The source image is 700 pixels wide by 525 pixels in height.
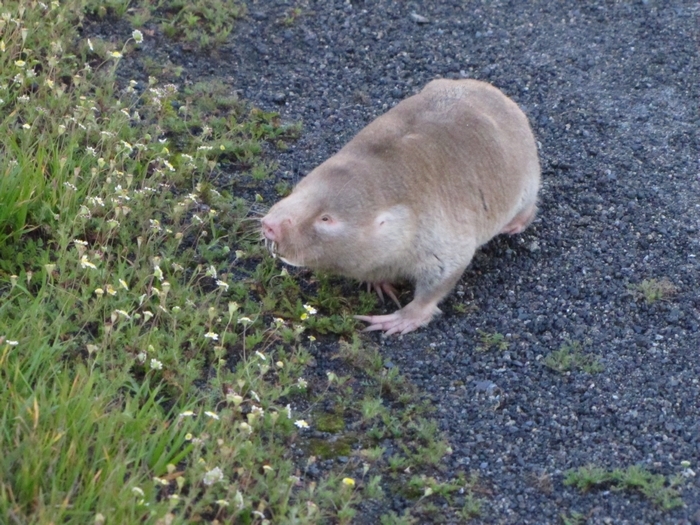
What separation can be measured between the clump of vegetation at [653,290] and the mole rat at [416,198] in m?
0.85

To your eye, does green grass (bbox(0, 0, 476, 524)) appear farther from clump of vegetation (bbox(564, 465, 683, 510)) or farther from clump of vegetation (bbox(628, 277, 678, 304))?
clump of vegetation (bbox(628, 277, 678, 304))

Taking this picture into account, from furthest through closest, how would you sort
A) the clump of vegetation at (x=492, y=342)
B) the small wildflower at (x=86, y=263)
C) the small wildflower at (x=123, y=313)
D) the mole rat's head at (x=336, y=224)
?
the clump of vegetation at (x=492, y=342) → the mole rat's head at (x=336, y=224) → the small wildflower at (x=86, y=263) → the small wildflower at (x=123, y=313)

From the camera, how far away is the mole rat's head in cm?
472

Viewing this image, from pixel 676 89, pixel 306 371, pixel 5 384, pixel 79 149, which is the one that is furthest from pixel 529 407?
pixel 676 89

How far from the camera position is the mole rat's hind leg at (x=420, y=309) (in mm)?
5047

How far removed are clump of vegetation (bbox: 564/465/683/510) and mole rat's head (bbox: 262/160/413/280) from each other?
150cm

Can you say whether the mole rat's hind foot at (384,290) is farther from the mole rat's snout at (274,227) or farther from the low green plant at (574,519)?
the low green plant at (574,519)

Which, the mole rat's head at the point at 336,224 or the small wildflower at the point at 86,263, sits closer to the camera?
the small wildflower at the point at 86,263

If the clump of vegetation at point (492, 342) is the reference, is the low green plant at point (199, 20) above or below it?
above

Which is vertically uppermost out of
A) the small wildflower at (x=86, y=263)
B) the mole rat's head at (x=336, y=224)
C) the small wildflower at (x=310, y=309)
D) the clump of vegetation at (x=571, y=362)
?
the small wildflower at (x=86, y=263)

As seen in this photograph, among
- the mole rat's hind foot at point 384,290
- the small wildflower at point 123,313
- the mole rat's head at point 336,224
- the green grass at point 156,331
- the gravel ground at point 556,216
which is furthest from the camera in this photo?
the mole rat's hind foot at point 384,290

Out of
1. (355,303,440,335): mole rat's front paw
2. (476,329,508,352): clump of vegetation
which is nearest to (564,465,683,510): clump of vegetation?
(476,329,508,352): clump of vegetation

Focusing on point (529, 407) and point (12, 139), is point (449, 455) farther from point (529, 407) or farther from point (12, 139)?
point (12, 139)

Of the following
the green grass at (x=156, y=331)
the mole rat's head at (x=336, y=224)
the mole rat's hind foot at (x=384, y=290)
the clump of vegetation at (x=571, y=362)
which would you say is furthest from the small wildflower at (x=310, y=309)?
the clump of vegetation at (x=571, y=362)
